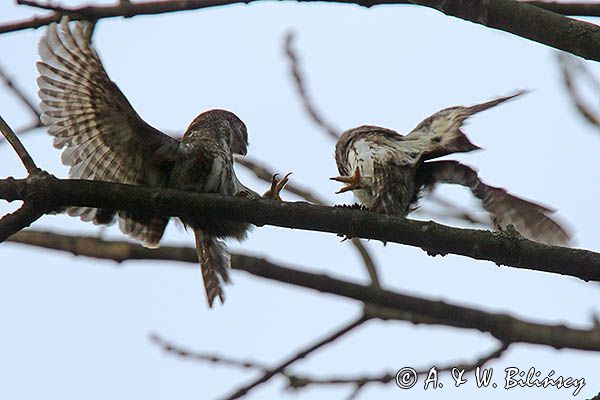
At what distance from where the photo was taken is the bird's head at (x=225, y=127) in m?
4.26

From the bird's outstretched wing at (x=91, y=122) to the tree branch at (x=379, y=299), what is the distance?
0.58 meters

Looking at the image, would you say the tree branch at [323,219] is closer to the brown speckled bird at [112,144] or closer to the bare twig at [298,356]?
the brown speckled bird at [112,144]

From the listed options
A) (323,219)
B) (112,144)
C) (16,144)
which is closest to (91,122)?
(112,144)

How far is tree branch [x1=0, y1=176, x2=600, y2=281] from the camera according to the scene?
2.75m

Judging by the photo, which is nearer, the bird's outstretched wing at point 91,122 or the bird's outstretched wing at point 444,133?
the bird's outstretched wing at point 91,122

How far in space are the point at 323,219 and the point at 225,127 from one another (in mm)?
Answer: 1643

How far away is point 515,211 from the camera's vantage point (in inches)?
146

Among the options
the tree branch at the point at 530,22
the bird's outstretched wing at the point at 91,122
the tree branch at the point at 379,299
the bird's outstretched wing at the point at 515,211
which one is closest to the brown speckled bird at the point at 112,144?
the bird's outstretched wing at the point at 91,122

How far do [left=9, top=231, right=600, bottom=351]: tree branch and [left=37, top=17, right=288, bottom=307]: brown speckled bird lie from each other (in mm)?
363

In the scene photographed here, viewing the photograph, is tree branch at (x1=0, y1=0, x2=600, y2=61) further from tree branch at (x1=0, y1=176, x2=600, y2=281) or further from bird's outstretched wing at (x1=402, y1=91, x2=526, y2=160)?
bird's outstretched wing at (x1=402, y1=91, x2=526, y2=160)

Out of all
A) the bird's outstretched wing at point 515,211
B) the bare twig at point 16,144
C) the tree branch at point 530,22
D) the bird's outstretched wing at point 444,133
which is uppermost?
the tree branch at point 530,22

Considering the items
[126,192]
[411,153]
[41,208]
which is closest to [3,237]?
[41,208]

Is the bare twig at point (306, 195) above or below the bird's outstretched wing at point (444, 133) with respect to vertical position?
below

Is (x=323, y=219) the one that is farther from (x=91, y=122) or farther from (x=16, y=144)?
(x=91, y=122)
